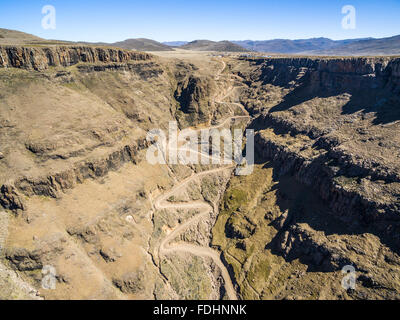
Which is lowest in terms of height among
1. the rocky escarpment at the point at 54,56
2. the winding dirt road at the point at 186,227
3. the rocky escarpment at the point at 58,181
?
the winding dirt road at the point at 186,227

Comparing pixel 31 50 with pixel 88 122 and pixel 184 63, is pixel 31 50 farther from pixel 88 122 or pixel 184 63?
pixel 184 63

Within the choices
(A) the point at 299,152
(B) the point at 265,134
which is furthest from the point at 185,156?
(A) the point at 299,152

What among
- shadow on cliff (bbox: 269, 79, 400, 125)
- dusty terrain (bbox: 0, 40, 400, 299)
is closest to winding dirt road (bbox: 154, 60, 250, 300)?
dusty terrain (bbox: 0, 40, 400, 299)

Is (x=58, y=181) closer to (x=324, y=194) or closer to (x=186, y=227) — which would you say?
(x=186, y=227)

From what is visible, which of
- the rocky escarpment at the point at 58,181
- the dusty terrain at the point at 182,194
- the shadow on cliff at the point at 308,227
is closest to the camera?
the dusty terrain at the point at 182,194

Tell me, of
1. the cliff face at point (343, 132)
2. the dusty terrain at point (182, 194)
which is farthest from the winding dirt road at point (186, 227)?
the cliff face at point (343, 132)

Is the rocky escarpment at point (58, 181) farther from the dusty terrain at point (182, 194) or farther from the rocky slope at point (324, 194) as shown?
the rocky slope at point (324, 194)

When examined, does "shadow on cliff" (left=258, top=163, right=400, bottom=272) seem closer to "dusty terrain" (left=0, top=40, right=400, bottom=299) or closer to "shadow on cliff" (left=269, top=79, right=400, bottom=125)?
"dusty terrain" (left=0, top=40, right=400, bottom=299)
